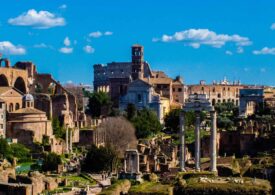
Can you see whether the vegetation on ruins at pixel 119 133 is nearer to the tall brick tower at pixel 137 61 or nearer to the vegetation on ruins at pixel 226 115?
the vegetation on ruins at pixel 226 115

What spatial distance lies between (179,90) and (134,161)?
171 ft

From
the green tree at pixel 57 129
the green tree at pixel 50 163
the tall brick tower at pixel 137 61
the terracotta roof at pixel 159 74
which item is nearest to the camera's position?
the green tree at pixel 50 163

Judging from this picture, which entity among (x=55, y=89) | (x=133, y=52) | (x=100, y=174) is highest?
(x=133, y=52)

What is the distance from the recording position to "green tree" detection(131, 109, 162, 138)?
190 ft

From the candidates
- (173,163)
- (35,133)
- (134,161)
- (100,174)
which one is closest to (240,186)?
(134,161)

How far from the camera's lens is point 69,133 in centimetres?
5206

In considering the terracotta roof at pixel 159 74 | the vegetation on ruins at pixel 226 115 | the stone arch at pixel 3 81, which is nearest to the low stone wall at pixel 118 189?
the stone arch at pixel 3 81

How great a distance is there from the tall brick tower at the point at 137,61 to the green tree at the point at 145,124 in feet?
82.1

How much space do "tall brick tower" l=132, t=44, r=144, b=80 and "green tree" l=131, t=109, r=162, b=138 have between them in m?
25.0

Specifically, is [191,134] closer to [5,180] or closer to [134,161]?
[134,161]

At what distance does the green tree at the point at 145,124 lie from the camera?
57938mm

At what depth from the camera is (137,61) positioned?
292 feet

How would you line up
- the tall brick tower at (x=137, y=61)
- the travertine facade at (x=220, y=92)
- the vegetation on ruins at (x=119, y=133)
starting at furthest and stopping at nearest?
the travertine facade at (x=220, y=92), the tall brick tower at (x=137, y=61), the vegetation on ruins at (x=119, y=133)

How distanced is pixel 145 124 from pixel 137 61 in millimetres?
30747
